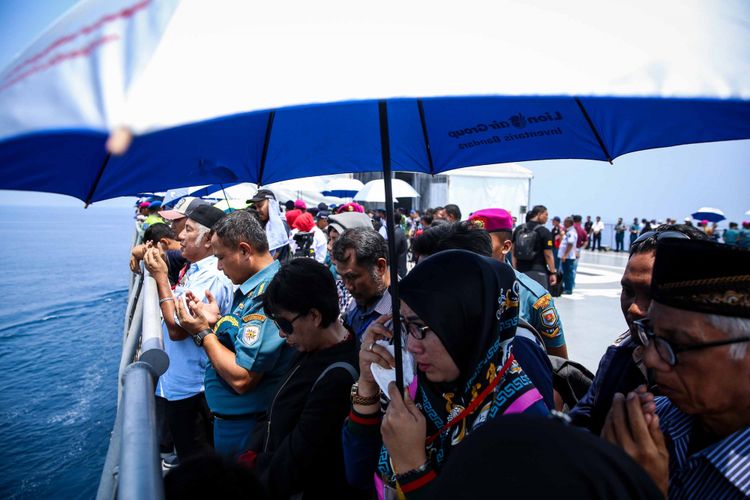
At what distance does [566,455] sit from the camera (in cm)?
66

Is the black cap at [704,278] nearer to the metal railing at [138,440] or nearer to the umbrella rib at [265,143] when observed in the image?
the metal railing at [138,440]

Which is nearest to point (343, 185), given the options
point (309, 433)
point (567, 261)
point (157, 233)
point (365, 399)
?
point (567, 261)

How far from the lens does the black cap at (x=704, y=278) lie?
1.14 metres

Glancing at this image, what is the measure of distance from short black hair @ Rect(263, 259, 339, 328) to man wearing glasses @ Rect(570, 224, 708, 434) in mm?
1066

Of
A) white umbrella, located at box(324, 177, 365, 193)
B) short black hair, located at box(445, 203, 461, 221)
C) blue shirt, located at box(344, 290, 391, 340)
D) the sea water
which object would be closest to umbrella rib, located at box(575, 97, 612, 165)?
blue shirt, located at box(344, 290, 391, 340)

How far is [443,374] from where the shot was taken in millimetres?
1522

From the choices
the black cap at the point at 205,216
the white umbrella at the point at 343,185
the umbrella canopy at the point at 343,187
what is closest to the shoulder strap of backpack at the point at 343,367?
the black cap at the point at 205,216

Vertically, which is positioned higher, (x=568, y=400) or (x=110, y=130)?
(x=110, y=130)

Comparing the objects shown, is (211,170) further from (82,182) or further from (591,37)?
(591,37)

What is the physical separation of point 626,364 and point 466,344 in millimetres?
630

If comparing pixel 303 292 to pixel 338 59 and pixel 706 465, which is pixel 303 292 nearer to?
pixel 338 59

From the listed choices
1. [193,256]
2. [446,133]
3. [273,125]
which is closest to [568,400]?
[446,133]

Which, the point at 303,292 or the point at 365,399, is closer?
the point at 365,399

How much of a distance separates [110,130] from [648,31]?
3.08 feet
